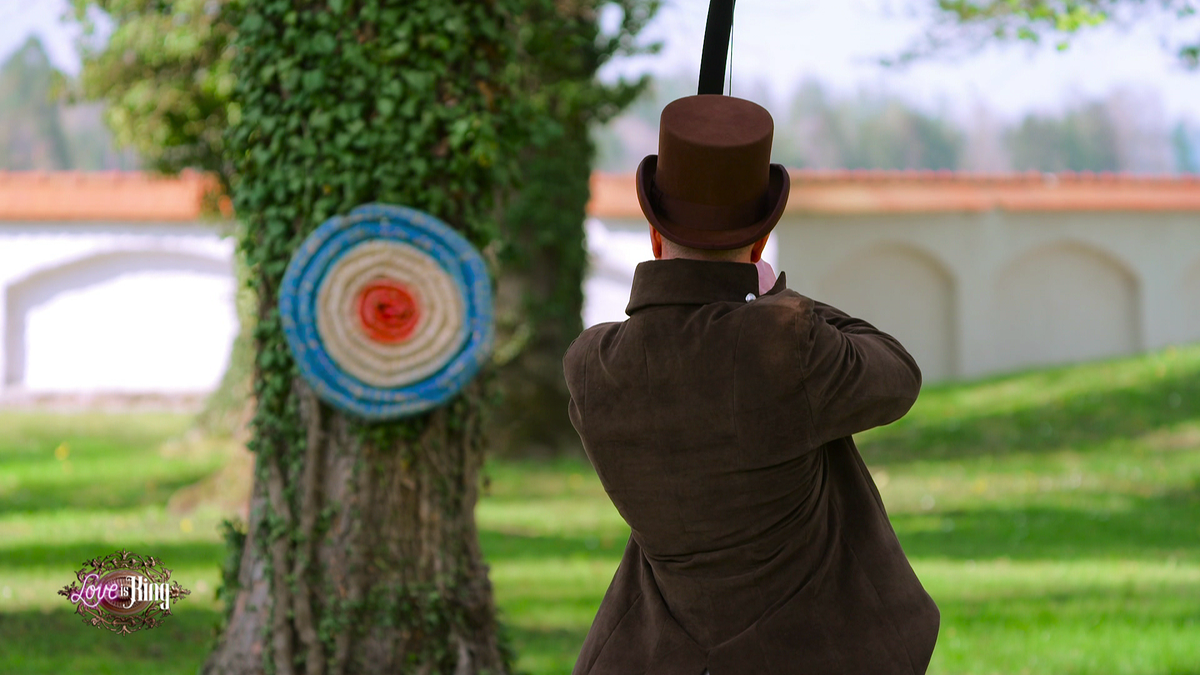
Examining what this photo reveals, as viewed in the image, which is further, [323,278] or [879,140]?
[879,140]

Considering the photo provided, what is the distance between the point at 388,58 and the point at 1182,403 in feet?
35.7

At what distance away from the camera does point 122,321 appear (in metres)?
15.4

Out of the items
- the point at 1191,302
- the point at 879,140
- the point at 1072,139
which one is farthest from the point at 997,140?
the point at 1191,302

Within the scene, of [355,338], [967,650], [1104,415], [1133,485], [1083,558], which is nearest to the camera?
[355,338]

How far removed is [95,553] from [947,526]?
5.54 metres

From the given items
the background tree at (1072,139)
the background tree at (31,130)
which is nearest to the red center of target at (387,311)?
the background tree at (31,130)

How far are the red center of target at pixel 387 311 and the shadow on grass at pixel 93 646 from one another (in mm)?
1467

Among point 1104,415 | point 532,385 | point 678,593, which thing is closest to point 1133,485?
point 1104,415

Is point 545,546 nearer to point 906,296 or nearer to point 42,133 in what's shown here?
point 906,296

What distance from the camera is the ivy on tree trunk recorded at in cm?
354

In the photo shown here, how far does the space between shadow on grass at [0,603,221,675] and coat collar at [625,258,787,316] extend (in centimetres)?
308

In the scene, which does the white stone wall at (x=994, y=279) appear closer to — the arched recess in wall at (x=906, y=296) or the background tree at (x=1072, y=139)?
the arched recess in wall at (x=906, y=296)

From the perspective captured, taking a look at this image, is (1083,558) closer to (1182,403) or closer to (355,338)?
(355,338)

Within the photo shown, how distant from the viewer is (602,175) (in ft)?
50.7
